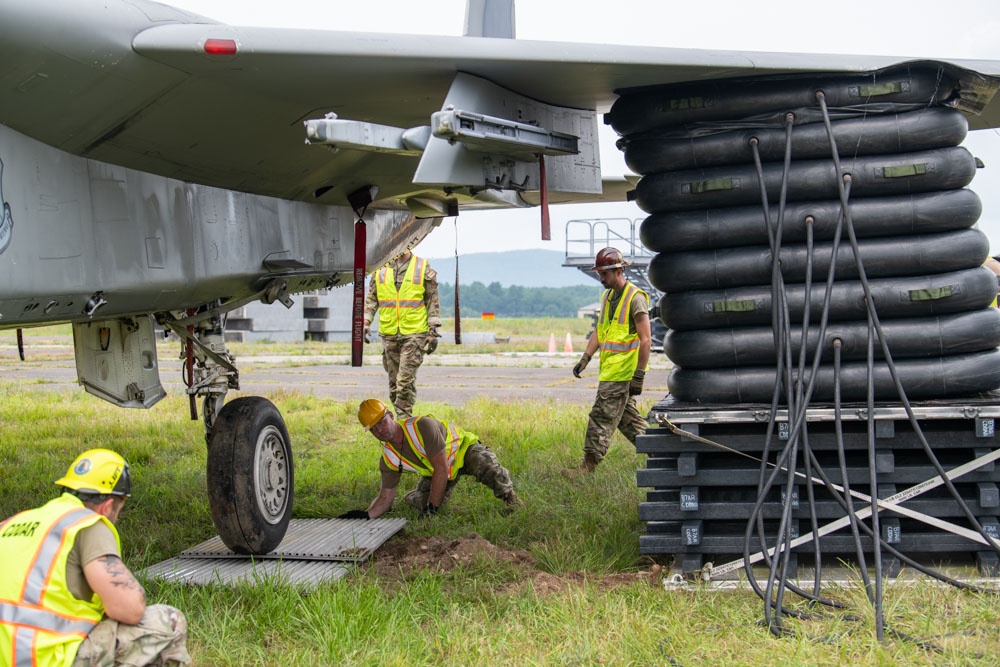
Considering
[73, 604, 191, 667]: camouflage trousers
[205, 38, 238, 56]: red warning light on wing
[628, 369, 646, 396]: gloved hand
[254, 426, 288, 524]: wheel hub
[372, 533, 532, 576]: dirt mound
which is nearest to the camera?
[73, 604, 191, 667]: camouflage trousers

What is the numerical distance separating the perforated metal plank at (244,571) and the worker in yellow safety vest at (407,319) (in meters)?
3.98

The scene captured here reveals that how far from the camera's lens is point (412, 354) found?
948cm

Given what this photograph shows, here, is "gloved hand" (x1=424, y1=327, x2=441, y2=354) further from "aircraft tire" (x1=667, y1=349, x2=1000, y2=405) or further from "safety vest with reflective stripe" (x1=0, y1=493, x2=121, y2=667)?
"safety vest with reflective stripe" (x1=0, y1=493, x2=121, y2=667)

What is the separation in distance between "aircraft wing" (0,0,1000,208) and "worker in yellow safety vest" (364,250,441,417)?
407 cm

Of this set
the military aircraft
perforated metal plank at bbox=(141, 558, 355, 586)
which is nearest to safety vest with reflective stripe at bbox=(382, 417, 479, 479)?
the military aircraft

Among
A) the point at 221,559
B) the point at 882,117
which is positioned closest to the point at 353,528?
the point at 221,559

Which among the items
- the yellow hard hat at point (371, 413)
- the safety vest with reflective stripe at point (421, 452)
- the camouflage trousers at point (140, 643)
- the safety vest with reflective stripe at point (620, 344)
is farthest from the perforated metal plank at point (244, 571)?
the safety vest with reflective stripe at point (620, 344)

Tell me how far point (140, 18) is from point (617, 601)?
10.4 feet

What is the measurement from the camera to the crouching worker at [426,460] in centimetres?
623

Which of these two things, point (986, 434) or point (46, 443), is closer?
point (986, 434)

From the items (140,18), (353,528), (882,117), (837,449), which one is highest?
(140,18)

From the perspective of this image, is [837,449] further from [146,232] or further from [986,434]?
[146,232]

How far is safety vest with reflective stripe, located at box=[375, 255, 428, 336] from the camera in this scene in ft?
31.1

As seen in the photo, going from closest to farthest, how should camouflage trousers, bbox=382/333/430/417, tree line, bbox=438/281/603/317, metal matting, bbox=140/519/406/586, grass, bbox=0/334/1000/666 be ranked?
grass, bbox=0/334/1000/666 → metal matting, bbox=140/519/406/586 → camouflage trousers, bbox=382/333/430/417 → tree line, bbox=438/281/603/317
